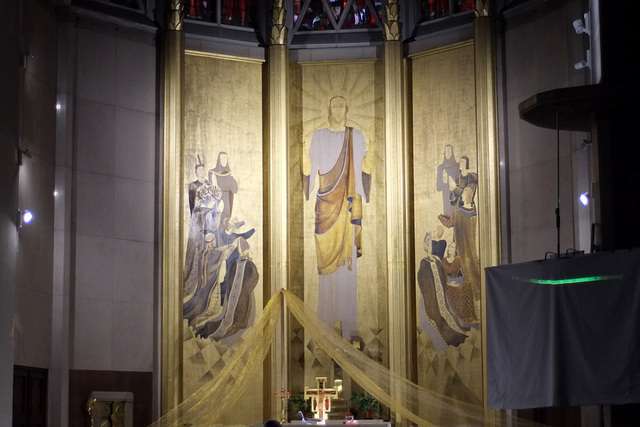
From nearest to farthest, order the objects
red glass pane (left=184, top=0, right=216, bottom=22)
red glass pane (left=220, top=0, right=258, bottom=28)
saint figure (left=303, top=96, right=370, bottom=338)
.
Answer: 1. saint figure (left=303, top=96, right=370, bottom=338)
2. red glass pane (left=184, top=0, right=216, bottom=22)
3. red glass pane (left=220, top=0, right=258, bottom=28)

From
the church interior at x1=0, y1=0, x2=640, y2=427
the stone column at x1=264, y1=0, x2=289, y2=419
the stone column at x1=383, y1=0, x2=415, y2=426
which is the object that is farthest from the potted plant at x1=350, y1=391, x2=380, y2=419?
the stone column at x1=264, y1=0, x2=289, y2=419

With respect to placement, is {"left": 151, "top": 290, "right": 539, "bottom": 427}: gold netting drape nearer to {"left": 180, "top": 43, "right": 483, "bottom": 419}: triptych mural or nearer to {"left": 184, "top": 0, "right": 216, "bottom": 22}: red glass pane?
{"left": 180, "top": 43, "right": 483, "bottom": 419}: triptych mural

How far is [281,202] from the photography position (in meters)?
18.3

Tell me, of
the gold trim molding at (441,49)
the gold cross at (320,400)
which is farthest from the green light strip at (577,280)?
the gold trim molding at (441,49)

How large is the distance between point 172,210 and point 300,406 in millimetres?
3920

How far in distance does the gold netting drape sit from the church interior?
46mm

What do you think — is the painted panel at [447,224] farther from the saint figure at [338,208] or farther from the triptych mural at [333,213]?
the saint figure at [338,208]

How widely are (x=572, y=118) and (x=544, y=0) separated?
6.68 m

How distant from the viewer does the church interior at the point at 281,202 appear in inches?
619

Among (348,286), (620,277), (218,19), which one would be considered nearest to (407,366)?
(348,286)

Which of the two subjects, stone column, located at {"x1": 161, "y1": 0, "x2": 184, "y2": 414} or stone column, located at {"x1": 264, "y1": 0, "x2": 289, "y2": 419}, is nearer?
stone column, located at {"x1": 161, "y1": 0, "x2": 184, "y2": 414}

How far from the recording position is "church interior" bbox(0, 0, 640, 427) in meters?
15.7

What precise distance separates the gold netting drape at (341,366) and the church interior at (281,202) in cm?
5

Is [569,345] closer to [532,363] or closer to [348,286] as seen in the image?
[532,363]
